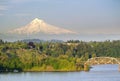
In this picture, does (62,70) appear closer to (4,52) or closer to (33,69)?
(33,69)

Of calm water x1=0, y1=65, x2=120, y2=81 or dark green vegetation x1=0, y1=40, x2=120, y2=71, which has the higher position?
dark green vegetation x1=0, y1=40, x2=120, y2=71

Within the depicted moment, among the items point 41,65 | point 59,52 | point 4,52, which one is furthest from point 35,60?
point 59,52

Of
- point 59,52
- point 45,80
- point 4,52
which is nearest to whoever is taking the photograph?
point 45,80

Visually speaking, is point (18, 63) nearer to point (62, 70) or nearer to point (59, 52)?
point (62, 70)

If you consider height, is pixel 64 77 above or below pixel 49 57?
below

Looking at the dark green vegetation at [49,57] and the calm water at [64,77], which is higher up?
the dark green vegetation at [49,57]

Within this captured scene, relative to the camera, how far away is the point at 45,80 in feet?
182

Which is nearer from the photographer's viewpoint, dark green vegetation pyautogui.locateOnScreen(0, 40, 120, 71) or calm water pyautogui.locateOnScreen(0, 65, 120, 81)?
calm water pyautogui.locateOnScreen(0, 65, 120, 81)

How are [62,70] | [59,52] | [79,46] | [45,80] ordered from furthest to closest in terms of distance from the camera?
1. [79,46]
2. [59,52]
3. [62,70]
4. [45,80]

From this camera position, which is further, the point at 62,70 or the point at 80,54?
the point at 80,54

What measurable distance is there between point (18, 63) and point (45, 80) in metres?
27.5

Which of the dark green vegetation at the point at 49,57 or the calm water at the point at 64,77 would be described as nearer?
the calm water at the point at 64,77

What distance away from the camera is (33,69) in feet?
268

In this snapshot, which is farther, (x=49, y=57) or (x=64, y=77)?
(x=49, y=57)
